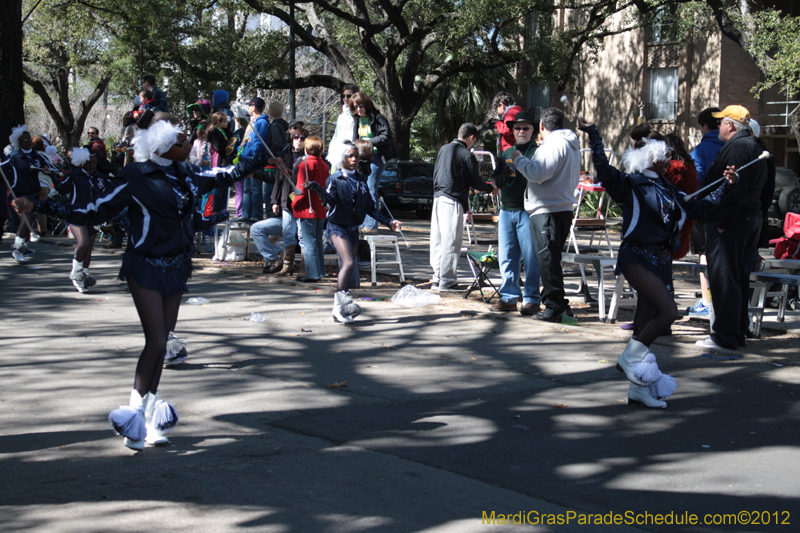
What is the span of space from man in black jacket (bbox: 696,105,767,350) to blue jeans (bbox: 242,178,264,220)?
7.71 m

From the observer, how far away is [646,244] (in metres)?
5.83

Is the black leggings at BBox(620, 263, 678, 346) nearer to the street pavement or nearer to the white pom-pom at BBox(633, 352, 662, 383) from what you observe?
the white pom-pom at BBox(633, 352, 662, 383)

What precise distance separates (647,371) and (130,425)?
3422 millimetres

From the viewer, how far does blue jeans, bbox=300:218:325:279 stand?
10797 millimetres

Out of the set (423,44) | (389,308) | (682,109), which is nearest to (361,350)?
(389,308)

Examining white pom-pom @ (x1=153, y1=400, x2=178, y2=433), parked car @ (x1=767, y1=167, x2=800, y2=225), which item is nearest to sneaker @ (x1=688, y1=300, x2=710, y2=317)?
white pom-pom @ (x1=153, y1=400, x2=178, y2=433)

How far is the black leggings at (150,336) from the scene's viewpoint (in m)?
4.75

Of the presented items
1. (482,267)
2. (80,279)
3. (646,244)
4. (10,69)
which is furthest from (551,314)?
(10,69)

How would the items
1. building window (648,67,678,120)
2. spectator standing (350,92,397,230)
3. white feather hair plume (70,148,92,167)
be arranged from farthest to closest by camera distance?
building window (648,67,678,120) < spectator standing (350,92,397,230) < white feather hair plume (70,148,92,167)

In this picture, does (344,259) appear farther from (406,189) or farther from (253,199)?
(406,189)

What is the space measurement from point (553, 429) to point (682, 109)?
105 feet

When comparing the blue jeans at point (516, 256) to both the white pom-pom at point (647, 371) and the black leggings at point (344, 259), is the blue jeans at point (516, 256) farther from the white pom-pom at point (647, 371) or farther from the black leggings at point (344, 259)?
the white pom-pom at point (647, 371)

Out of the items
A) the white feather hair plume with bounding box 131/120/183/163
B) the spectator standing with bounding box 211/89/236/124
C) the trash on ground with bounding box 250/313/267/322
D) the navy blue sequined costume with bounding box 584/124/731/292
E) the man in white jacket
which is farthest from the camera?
the spectator standing with bounding box 211/89/236/124

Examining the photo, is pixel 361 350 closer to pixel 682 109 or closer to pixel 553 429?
pixel 553 429
